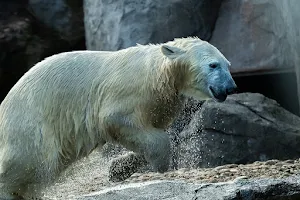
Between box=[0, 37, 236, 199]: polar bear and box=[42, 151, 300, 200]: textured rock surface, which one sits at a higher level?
box=[0, 37, 236, 199]: polar bear

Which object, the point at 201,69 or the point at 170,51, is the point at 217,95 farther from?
the point at 170,51

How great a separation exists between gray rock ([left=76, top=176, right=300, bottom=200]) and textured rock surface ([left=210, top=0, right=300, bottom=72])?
10.8 feet

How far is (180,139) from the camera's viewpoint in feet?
21.2

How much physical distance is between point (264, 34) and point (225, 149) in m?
1.56

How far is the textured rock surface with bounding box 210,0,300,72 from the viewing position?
720cm

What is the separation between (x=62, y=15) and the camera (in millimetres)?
8766

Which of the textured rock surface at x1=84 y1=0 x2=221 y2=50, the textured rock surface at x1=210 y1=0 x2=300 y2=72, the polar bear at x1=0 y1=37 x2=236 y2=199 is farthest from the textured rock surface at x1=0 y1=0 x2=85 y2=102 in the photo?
the polar bear at x1=0 y1=37 x2=236 y2=199

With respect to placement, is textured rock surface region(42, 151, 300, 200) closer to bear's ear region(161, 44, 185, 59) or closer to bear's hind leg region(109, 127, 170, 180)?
bear's hind leg region(109, 127, 170, 180)

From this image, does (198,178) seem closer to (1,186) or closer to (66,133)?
(66,133)

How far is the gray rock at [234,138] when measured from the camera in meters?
6.33

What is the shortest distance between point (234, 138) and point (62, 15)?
3264mm

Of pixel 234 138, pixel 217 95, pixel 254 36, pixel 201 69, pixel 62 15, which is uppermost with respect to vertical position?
pixel 201 69

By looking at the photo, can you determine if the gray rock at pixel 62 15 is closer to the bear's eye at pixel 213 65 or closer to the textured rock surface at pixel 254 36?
the textured rock surface at pixel 254 36

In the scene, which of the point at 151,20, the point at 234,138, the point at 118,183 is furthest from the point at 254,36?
the point at 118,183
